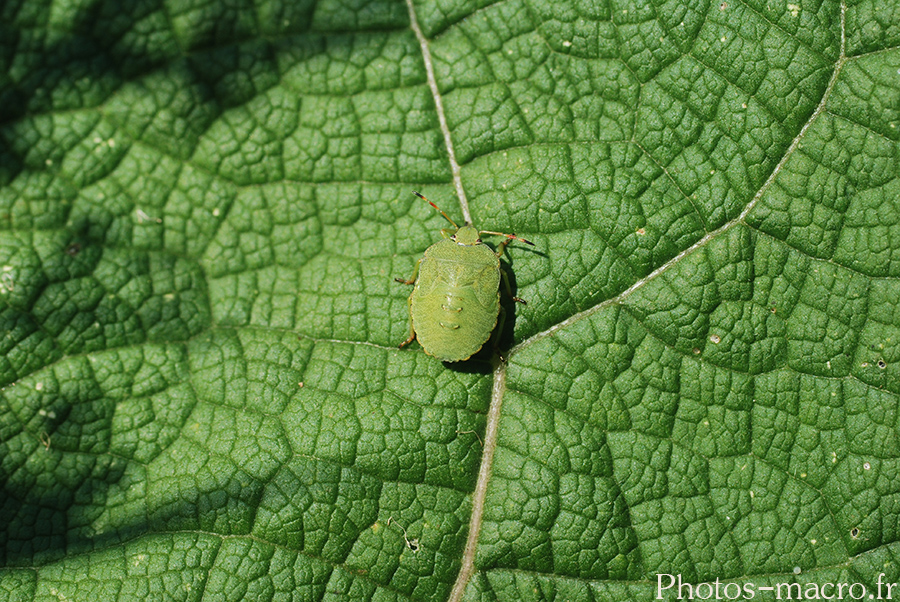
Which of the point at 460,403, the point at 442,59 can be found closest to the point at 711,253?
the point at 460,403

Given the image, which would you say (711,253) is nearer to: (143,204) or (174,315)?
(174,315)

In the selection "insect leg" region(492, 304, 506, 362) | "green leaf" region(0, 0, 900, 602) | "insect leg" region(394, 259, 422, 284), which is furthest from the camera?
"insect leg" region(394, 259, 422, 284)

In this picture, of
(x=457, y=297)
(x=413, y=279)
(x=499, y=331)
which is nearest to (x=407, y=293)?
(x=413, y=279)

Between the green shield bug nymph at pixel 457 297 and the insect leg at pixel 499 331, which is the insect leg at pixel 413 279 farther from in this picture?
the insect leg at pixel 499 331

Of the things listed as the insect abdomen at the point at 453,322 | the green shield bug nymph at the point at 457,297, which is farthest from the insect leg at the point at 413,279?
the insect abdomen at the point at 453,322

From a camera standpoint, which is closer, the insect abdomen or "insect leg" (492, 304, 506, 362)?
the insect abdomen

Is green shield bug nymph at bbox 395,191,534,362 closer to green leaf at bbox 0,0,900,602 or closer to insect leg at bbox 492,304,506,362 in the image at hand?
insect leg at bbox 492,304,506,362

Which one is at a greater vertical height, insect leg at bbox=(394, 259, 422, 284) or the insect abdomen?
insect leg at bbox=(394, 259, 422, 284)

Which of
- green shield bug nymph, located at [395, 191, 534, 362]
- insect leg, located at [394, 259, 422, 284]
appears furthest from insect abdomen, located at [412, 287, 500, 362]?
insect leg, located at [394, 259, 422, 284]
